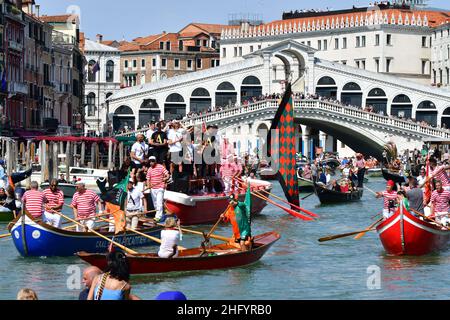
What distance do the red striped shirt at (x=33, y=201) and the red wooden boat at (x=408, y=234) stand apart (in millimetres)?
4362

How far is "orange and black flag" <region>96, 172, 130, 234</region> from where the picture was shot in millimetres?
17281

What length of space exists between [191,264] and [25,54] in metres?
33.9

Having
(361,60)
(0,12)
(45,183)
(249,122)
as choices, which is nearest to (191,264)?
(45,183)

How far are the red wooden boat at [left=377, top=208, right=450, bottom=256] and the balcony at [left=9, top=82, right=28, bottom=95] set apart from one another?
93.1 feet

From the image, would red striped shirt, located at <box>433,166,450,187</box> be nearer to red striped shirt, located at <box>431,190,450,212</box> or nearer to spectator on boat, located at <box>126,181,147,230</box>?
red striped shirt, located at <box>431,190,450,212</box>

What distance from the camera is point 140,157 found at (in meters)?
21.5

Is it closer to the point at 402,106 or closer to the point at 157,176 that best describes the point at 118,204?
the point at 157,176

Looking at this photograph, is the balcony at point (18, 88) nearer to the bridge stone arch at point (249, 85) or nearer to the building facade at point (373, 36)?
the bridge stone arch at point (249, 85)

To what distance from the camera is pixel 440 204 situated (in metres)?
18.5

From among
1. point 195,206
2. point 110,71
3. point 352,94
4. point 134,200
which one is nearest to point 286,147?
point 195,206

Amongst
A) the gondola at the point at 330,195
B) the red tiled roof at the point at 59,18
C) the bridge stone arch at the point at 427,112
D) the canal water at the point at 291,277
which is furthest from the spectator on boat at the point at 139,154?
the bridge stone arch at the point at 427,112

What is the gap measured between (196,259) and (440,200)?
438cm

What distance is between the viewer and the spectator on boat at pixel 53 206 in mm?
17703

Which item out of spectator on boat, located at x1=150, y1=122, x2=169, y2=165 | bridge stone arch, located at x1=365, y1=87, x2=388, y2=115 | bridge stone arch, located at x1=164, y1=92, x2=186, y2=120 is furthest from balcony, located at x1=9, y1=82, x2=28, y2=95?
spectator on boat, located at x1=150, y1=122, x2=169, y2=165
